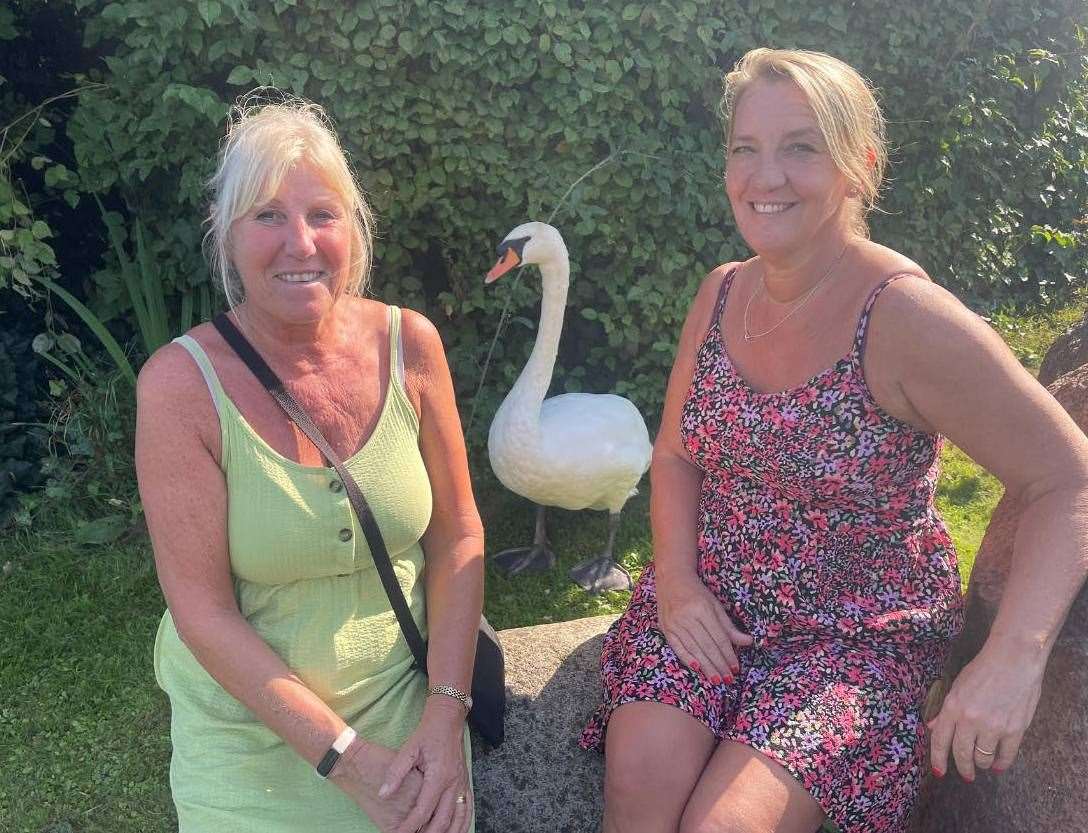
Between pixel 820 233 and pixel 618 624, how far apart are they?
1.09 m

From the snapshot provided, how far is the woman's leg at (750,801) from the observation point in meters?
1.78

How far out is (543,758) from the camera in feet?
7.94

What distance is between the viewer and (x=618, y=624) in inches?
95.7

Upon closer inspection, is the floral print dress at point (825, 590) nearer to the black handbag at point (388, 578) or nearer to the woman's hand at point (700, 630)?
the woman's hand at point (700, 630)

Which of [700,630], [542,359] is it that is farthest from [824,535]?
[542,359]

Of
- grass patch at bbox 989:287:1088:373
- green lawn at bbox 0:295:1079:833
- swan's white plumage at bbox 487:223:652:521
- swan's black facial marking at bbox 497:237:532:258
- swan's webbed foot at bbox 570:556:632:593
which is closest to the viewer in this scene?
green lawn at bbox 0:295:1079:833

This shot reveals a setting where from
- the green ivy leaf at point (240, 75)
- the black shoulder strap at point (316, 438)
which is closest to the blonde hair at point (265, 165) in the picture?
the black shoulder strap at point (316, 438)

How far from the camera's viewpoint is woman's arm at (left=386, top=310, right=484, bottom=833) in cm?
208

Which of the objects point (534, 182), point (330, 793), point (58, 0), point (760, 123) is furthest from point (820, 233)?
point (58, 0)

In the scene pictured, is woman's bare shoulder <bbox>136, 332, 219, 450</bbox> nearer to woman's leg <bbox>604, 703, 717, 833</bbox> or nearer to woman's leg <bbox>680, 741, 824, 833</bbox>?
woman's leg <bbox>604, 703, 717, 833</bbox>

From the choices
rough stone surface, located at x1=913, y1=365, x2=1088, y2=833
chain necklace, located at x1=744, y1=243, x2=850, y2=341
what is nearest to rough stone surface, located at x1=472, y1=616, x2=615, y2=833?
rough stone surface, located at x1=913, y1=365, x2=1088, y2=833

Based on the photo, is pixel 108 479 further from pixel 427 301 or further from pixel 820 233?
pixel 820 233

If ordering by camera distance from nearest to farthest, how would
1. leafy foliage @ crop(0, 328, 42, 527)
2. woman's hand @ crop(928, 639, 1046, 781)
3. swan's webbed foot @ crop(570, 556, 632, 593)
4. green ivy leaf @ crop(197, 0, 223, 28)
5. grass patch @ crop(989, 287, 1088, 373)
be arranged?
woman's hand @ crop(928, 639, 1046, 781)
green ivy leaf @ crop(197, 0, 223, 28)
swan's webbed foot @ crop(570, 556, 632, 593)
leafy foliage @ crop(0, 328, 42, 527)
grass patch @ crop(989, 287, 1088, 373)

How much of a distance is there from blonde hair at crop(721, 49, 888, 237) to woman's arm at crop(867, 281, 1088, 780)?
350mm
